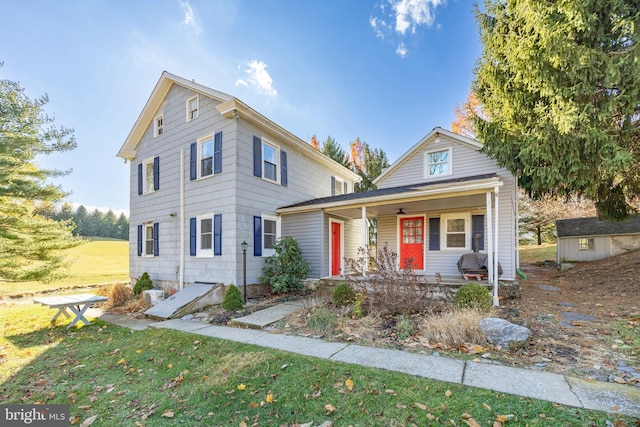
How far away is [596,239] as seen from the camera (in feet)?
49.9

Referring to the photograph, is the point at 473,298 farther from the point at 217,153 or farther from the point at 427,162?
the point at 217,153

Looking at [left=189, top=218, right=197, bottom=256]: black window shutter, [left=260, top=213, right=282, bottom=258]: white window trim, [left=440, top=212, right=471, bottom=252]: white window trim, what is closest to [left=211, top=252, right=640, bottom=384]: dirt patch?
[left=260, top=213, right=282, bottom=258]: white window trim

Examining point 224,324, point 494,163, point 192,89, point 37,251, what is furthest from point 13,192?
point 494,163

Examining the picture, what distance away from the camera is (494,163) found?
29.7 feet

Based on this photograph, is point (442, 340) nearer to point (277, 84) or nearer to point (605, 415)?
point (605, 415)

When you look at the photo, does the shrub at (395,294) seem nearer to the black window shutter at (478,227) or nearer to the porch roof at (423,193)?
the porch roof at (423,193)

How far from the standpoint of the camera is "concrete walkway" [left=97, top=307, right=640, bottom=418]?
279cm

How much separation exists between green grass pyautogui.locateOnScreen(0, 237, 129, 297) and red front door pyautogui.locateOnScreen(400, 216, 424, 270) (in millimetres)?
13442

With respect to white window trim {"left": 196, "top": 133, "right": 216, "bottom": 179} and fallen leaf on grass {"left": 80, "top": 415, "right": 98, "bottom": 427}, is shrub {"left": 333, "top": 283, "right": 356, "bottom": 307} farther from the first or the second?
white window trim {"left": 196, "top": 133, "right": 216, "bottom": 179}

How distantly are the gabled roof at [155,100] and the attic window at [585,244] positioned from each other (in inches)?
762

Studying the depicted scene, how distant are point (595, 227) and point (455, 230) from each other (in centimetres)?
1223

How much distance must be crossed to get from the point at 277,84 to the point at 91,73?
7.22 meters

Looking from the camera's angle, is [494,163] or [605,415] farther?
[494,163]
